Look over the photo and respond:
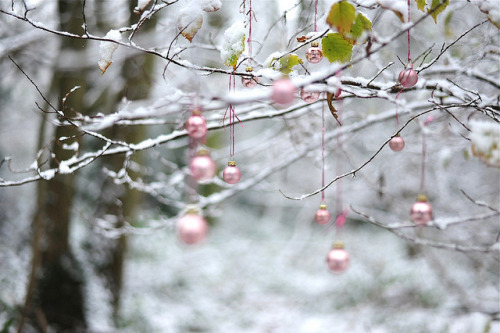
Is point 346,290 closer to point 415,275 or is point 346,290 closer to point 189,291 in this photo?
point 415,275

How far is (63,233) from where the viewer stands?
4.78 m

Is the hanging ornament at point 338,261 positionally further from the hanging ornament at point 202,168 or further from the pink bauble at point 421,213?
the hanging ornament at point 202,168

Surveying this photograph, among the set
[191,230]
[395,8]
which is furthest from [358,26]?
[191,230]

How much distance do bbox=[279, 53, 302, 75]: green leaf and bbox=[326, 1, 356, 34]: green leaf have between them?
38 cm

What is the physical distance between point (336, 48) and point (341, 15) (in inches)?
11.5

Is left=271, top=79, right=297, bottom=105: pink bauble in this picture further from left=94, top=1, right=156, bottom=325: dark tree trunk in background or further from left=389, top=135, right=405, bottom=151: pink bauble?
left=94, top=1, right=156, bottom=325: dark tree trunk in background

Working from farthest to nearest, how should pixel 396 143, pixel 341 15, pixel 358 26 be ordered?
1. pixel 396 143
2. pixel 358 26
3. pixel 341 15

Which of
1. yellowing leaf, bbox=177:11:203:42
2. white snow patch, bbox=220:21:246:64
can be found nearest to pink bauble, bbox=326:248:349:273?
white snow patch, bbox=220:21:246:64

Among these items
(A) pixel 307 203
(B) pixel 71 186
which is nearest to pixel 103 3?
(B) pixel 71 186

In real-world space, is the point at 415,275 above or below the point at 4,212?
below

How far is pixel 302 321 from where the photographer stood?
18.4ft

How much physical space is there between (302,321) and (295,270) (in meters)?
2.04

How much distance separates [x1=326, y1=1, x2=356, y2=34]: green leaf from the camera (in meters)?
1.10

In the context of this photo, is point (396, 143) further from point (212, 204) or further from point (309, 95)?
point (212, 204)
